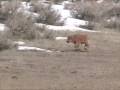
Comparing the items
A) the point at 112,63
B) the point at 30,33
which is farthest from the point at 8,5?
the point at 112,63

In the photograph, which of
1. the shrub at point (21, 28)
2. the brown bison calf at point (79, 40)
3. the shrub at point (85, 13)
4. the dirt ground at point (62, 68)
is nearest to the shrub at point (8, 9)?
the shrub at point (21, 28)

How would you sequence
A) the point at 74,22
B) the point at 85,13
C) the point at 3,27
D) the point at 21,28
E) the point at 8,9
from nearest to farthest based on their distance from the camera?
the point at 21,28 < the point at 3,27 < the point at 8,9 < the point at 74,22 < the point at 85,13

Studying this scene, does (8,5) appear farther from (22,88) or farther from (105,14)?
(22,88)

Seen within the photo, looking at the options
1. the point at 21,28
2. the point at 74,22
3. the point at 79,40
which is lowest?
the point at 74,22

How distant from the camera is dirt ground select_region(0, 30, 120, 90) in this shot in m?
13.9

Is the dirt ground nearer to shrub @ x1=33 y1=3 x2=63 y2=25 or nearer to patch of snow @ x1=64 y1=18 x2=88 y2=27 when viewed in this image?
shrub @ x1=33 y1=3 x2=63 y2=25

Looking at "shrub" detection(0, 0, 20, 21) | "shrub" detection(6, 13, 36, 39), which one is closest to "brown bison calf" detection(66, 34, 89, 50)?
"shrub" detection(6, 13, 36, 39)

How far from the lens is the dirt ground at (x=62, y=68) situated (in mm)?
13859

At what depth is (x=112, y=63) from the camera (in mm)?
17578

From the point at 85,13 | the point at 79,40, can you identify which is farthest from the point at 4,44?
the point at 85,13

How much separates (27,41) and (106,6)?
47.9 feet

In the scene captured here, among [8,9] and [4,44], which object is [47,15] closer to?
[8,9]

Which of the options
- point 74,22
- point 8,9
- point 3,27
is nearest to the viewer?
point 3,27

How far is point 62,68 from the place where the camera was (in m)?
16.4
